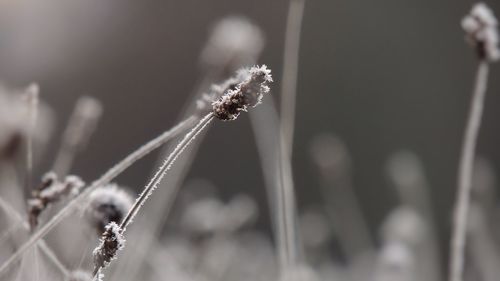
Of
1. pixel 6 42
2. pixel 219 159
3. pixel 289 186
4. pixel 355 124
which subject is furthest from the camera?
pixel 355 124

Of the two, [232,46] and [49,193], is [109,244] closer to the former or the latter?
[49,193]

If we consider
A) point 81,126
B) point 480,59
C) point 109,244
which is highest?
point 480,59

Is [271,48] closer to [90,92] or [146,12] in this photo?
[146,12]

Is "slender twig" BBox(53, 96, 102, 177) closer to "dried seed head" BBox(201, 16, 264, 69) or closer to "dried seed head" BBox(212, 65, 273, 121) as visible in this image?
"dried seed head" BBox(201, 16, 264, 69)

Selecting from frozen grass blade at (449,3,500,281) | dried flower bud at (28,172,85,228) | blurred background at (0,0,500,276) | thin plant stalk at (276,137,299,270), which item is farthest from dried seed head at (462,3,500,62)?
blurred background at (0,0,500,276)

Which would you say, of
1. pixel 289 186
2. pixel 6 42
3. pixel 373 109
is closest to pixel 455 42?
pixel 373 109

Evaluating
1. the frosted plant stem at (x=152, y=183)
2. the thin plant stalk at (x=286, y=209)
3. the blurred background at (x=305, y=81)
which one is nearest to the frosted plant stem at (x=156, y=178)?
the frosted plant stem at (x=152, y=183)

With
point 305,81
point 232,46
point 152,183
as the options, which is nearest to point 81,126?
point 232,46
